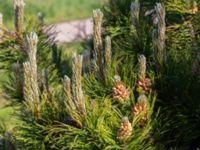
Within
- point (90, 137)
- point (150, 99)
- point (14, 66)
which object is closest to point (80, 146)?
point (90, 137)

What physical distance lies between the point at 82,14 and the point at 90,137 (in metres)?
11.5

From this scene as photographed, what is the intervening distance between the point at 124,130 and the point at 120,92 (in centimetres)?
22

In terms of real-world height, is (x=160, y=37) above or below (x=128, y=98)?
above

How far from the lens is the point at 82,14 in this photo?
13.3 metres

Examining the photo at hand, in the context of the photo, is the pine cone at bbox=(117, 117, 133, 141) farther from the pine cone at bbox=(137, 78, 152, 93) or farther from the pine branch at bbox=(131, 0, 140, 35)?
the pine branch at bbox=(131, 0, 140, 35)

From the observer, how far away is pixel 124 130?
1780mm

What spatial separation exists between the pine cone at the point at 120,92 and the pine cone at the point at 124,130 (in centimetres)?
19

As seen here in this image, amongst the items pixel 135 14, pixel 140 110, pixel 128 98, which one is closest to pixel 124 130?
pixel 140 110

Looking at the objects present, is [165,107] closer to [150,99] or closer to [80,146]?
[150,99]

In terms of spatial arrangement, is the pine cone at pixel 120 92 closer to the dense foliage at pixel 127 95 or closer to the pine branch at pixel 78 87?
the dense foliage at pixel 127 95

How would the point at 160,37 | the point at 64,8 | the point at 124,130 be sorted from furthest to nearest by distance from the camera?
the point at 64,8 → the point at 160,37 → the point at 124,130

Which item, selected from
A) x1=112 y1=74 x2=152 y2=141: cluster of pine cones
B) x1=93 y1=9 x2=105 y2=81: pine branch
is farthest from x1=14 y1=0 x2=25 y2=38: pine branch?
x1=112 y1=74 x2=152 y2=141: cluster of pine cones

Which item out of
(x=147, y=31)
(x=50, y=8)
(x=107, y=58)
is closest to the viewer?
(x=107, y=58)

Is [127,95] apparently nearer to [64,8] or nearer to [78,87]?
[78,87]
